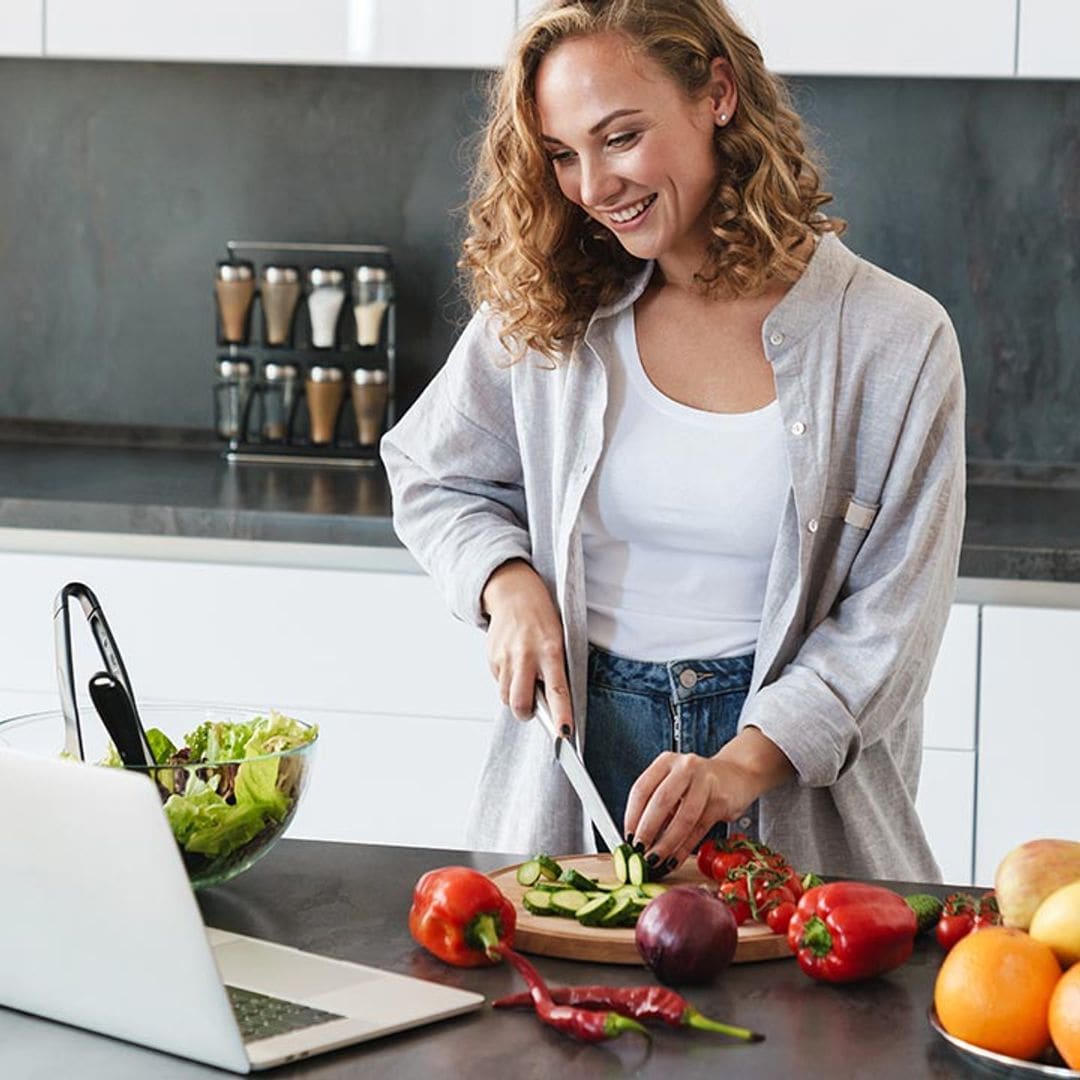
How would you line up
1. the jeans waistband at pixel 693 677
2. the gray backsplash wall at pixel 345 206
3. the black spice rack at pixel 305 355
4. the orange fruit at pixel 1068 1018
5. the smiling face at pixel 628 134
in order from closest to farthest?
the orange fruit at pixel 1068 1018 < the smiling face at pixel 628 134 < the jeans waistband at pixel 693 677 < the gray backsplash wall at pixel 345 206 < the black spice rack at pixel 305 355

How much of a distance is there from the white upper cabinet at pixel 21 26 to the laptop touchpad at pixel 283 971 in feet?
6.77

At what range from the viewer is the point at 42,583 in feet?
9.19

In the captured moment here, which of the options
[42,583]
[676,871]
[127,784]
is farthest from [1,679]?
[127,784]

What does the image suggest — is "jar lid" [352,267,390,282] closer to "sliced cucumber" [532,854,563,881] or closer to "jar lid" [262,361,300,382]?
"jar lid" [262,361,300,382]

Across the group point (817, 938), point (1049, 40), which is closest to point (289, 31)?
point (1049, 40)

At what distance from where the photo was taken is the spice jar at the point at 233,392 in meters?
3.23

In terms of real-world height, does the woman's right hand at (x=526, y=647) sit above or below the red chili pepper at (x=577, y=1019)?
above

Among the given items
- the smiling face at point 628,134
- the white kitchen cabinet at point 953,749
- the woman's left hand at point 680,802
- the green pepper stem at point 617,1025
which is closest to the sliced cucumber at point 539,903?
Answer: the woman's left hand at point 680,802

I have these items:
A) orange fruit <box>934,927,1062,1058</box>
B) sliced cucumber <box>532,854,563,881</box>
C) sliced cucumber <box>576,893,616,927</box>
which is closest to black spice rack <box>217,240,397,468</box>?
sliced cucumber <box>532,854,563,881</box>

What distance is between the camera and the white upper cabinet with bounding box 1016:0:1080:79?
2707 mm

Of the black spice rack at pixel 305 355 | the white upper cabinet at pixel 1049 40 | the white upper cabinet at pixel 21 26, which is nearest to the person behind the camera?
the white upper cabinet at pixel 1049 40

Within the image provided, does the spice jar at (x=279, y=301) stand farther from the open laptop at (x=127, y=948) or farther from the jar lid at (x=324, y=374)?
the open laptop at (x=127, y=948)

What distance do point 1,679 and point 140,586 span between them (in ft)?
0.88

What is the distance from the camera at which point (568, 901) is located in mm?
1388
